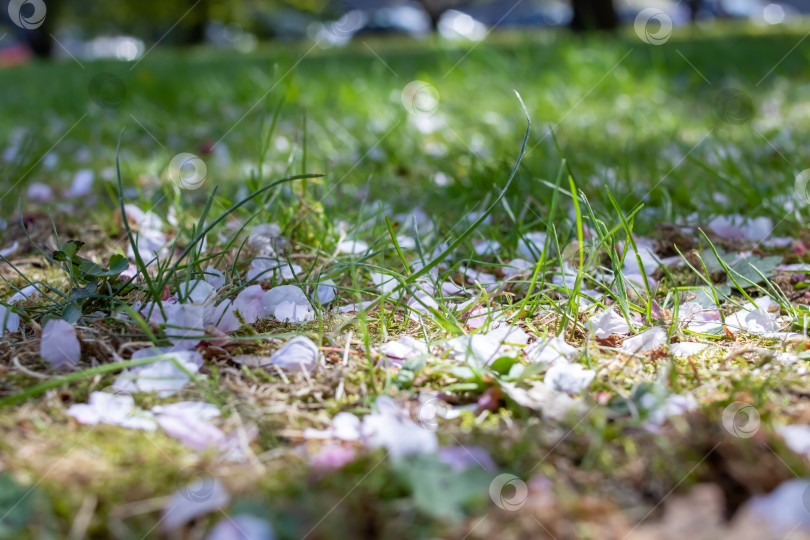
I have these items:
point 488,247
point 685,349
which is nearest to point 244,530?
point 685,349

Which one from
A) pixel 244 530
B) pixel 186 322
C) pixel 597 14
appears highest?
pixel 597 14

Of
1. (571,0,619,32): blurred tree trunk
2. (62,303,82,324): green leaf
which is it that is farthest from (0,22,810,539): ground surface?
(571,0,619,32): blurred tree trunk

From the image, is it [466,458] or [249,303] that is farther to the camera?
[249,303]

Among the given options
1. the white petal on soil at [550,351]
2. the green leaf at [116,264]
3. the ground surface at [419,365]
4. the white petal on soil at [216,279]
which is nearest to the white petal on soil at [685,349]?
the ground surface at [419,365]

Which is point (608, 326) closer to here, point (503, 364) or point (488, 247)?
point (503, 364)

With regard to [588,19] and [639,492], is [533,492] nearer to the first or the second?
[639,492]

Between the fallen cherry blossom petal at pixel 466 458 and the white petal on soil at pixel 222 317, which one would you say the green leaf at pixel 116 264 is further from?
the fallen cherry blossom petal at pixel 466 458

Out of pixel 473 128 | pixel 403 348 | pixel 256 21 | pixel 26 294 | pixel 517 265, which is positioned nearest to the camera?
pixel 403 348

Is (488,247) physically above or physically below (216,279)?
above

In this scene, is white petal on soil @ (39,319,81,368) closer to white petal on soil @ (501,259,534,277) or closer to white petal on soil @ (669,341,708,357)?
white petal on soil @ (501,259,534,277)
